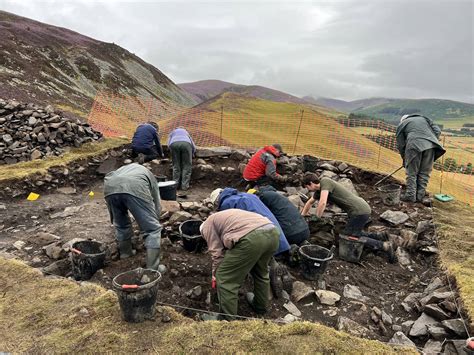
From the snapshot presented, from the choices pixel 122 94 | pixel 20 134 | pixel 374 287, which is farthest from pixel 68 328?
pixel 122 94

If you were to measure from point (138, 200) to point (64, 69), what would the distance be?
27.4 m

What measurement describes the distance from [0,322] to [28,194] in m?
5.18

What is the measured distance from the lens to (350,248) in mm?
5676

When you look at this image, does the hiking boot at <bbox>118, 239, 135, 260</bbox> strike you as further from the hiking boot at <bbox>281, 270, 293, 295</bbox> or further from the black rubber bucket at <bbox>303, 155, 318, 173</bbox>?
the black rubber bucket at <bbox>303, 155, 318, 173</bbox>

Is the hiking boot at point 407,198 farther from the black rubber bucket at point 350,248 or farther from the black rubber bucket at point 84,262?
the black rubber bucket at point 84,262

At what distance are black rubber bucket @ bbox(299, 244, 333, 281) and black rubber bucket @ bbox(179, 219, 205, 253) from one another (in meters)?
1.56

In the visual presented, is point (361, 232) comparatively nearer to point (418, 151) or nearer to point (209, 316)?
point (418, 151)

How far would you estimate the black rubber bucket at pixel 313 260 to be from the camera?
4.86 m

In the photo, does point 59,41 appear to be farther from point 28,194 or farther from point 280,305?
point 280,305

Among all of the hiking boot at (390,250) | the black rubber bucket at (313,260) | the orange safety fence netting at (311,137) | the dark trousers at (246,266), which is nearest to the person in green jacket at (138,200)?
the dark trousers at (246,266)

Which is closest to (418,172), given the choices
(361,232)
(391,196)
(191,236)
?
(391,196)

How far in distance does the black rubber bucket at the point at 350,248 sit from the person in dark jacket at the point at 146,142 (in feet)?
20.4

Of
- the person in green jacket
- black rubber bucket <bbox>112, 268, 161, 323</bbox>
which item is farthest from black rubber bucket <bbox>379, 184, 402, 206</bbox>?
black rubber bucket <bbox>112, 268, 161, 323</bbox>

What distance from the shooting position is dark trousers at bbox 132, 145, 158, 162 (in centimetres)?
1014
